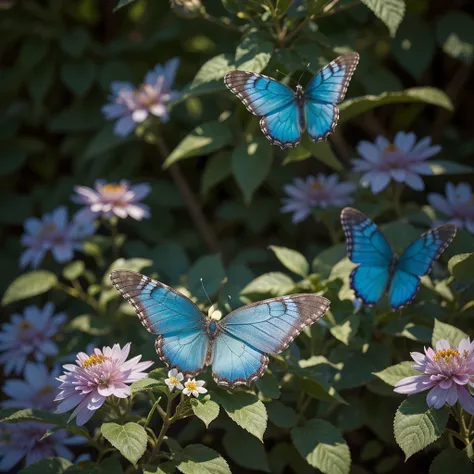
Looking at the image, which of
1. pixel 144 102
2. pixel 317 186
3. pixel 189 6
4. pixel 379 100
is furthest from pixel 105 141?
pixel 379 100

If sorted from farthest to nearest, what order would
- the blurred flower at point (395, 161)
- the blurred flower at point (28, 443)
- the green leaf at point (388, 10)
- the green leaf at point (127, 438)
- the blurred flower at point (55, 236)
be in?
the blurred flower at point (55, 236), the blurred flower at point (395, 161), the blurred flower at point (28, 443), the green leaf at point (388, 10), the green leaf at point (127, 438)

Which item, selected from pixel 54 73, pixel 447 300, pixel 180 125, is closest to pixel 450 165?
pixel 447 300

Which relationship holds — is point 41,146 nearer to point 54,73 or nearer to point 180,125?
point 54,73

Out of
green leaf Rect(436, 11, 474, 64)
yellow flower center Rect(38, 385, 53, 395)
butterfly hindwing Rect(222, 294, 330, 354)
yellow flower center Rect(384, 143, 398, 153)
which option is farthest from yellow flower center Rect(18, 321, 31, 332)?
green leaf Rect(436, 11, 474, 64)

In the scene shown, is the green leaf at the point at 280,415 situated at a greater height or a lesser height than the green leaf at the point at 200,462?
lesser

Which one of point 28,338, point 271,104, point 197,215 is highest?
point 271,104

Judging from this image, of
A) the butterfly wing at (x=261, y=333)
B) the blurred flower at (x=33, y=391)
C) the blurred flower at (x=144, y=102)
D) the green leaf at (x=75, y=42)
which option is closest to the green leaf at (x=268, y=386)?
the butterfly wing at (x=261, y=333)

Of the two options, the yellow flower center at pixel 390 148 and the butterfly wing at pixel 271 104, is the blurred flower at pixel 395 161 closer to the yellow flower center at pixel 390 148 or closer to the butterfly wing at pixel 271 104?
the yellow flower center at pixel 390 148

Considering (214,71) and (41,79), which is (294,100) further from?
(41,79)
